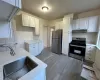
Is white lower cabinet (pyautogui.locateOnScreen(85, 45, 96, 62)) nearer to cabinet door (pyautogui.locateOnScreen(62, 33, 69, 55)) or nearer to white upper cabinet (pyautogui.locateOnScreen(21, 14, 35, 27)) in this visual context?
cabinet door (pyautogui.locateOnScreen(62, 33, 69, 55))

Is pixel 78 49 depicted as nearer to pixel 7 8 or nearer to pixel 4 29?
pixel 4 29

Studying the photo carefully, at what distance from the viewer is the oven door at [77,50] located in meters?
3.29

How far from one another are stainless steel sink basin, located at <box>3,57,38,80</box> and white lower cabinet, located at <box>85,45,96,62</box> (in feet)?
9.79

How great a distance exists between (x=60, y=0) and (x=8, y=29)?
2.21m

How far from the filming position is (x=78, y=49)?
3.42 meters

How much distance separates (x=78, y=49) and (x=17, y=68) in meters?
3.17

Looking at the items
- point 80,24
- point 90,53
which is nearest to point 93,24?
point 80,24

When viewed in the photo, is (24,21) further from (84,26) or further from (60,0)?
(84,26)

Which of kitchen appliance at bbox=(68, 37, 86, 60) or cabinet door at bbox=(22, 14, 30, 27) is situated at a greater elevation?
cabinet door at bbox=(22, 14, 30, 27)

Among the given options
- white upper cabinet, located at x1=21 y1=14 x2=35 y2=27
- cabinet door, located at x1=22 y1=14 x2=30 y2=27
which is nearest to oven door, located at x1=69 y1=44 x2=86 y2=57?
white upper cabinet, located at x1=21 y1=14 x2=35 y2=27

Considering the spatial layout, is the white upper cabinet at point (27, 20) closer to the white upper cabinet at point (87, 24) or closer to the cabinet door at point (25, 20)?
the cabinet door at point (25, 20)

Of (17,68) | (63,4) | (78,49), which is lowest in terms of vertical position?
(78,49)

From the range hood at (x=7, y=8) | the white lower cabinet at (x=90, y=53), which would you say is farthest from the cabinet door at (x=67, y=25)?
the range hood at (x=7, y=8)

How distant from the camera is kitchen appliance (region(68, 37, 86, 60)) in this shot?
331 centimetres
